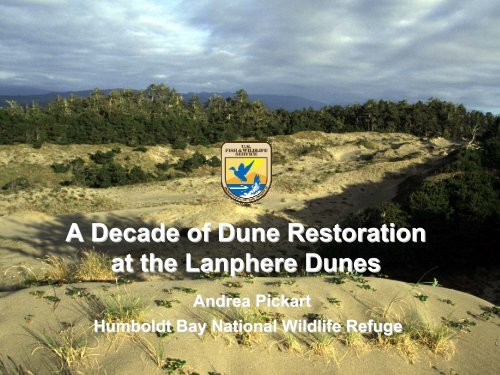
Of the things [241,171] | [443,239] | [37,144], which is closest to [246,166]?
[241,171]

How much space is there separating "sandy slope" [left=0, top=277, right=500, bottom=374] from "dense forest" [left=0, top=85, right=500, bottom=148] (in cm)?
4225

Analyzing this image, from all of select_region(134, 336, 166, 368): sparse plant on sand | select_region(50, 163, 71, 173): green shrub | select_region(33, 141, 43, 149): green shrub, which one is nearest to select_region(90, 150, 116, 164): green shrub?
select_region(50, 163, 71, 173): green shrub

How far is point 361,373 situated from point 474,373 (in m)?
1.53

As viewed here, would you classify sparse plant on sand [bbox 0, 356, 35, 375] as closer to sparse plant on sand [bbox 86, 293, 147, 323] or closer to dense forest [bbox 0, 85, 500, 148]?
sparse plant on sand [bbox 86, 293, 147, 323]

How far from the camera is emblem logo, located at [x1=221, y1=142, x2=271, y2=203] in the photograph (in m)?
10.5

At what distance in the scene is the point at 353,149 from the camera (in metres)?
51.6

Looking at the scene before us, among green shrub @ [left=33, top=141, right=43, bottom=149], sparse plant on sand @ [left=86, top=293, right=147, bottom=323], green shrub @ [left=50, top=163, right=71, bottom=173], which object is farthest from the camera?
green shrub @ [left=33, top=141, right=43, bottom=149]

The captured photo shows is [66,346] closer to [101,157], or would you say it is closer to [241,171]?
[241,171]

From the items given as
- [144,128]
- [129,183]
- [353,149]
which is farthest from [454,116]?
[129,183]

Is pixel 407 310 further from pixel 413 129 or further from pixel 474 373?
pixel 413 129

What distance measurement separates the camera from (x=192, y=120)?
6081 centimetres

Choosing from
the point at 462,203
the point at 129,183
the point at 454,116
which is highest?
the point at 454,116

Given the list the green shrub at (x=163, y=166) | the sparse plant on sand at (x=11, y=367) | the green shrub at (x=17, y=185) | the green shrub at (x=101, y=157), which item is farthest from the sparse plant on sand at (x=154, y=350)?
the green shrub at (x=101, y=157)

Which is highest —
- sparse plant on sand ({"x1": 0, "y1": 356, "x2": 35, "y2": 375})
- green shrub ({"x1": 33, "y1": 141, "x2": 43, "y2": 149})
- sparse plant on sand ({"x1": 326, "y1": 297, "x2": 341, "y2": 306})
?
green shrub ({"x1": 33, "y1": 141, "x2": 43, "y2": 149})
